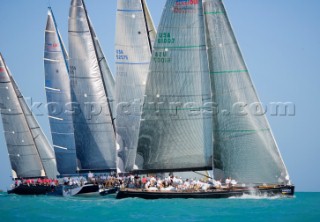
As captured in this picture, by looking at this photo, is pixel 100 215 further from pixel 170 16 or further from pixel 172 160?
pixel 170 16

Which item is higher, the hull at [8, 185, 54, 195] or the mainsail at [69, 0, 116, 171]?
the mainsail at [69, 0, 116, 171]

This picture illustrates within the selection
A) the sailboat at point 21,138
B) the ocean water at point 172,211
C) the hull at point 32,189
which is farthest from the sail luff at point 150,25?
the sailboat at point 21,138

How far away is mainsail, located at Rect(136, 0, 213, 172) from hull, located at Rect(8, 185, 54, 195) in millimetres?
18947

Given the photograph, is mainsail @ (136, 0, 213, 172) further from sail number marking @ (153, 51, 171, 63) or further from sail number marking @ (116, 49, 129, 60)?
sail number marking @ (116, 49, 129, 60)

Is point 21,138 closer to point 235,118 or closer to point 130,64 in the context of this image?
point 130,64

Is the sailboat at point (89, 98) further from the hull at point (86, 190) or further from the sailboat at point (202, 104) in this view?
the sailboat at point (202, 104)

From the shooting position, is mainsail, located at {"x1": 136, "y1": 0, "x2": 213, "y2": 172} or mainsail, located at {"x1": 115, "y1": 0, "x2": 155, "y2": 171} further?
mainsail, located at {"x1": 115, "y1": 0, "x2": 155, "y2": 171}

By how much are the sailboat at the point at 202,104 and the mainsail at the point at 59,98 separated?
63.5ft

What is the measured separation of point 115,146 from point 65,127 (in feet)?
23.2

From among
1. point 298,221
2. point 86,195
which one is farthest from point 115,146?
point 298,221

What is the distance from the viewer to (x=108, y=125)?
6303cm

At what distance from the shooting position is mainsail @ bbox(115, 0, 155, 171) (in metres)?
57.3

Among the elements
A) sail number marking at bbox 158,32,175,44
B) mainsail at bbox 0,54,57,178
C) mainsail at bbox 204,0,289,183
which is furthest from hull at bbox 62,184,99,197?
sail number marking at bbox 158,32,175,44

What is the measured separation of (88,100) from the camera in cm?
6253
